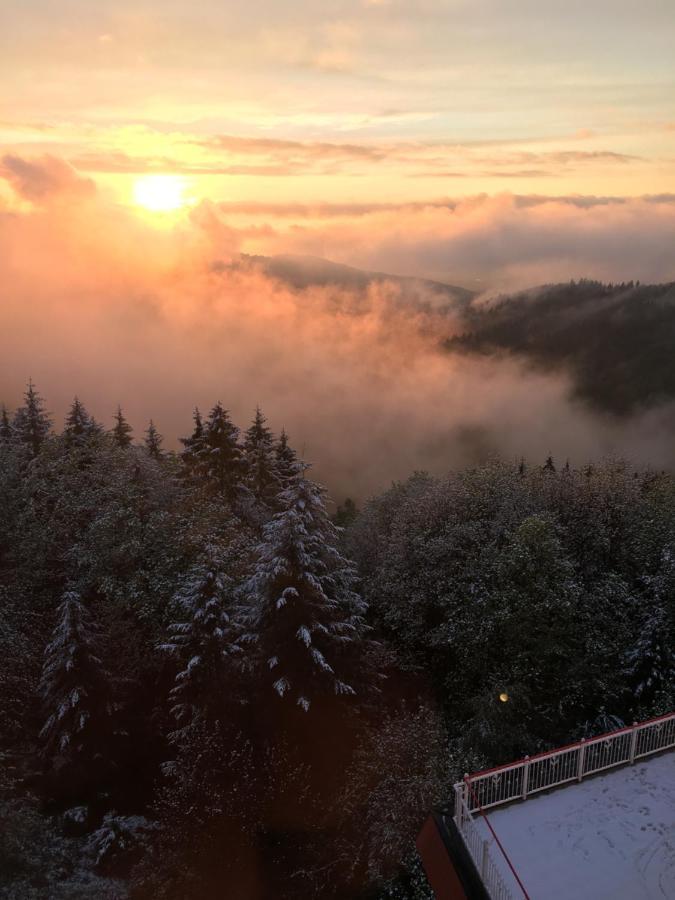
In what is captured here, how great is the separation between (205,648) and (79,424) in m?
35.7

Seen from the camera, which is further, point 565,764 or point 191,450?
point 191,450

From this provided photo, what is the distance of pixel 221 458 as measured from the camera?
1580 inches

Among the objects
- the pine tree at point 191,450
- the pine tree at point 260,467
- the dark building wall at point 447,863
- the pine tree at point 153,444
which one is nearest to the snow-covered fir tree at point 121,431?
the pine tree at point 153,444

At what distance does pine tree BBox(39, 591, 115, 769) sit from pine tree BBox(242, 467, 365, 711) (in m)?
5.86

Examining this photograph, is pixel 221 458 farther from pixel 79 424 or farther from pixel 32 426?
pixel 32 426

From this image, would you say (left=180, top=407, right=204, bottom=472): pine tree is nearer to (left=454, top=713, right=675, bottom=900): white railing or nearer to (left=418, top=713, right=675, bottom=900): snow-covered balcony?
(left=454, top=713, right=675, bottom=900): white railing

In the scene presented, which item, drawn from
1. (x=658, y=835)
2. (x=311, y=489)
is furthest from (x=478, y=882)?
(x=311, y=489)

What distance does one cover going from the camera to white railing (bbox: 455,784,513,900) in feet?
35.9

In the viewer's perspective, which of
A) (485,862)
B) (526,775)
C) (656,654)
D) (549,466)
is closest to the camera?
(485,862)

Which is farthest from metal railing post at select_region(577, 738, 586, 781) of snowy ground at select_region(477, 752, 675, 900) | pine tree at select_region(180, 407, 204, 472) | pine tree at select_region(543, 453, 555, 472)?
pine tree at select_region(180, 407, 204, 472)

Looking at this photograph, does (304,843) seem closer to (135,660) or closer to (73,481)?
(135,660)

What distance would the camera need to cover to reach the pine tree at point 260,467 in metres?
45.8

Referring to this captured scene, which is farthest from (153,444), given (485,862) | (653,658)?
(485,862)

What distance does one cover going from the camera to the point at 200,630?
A: 21.7 metres
